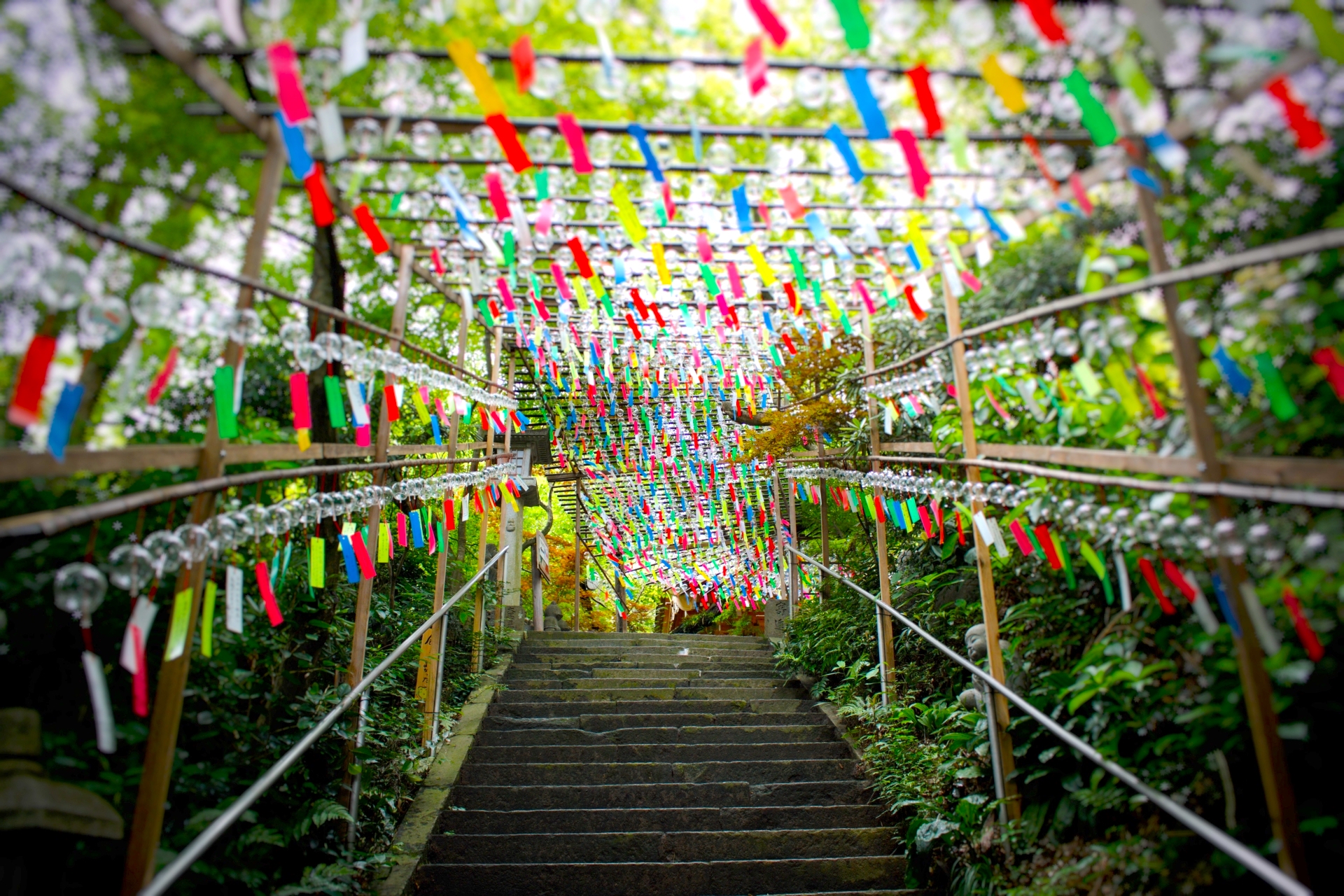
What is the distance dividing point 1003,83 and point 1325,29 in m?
0.55

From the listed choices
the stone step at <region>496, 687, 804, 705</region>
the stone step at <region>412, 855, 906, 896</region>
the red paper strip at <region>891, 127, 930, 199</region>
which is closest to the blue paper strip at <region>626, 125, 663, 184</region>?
the red paper strip at <region>891, 127, 930, 199</region>

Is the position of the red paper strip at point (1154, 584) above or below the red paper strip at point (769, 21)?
below

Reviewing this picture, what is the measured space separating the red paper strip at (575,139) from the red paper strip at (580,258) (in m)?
0.80

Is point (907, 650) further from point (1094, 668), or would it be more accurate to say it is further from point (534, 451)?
point (534, 451)

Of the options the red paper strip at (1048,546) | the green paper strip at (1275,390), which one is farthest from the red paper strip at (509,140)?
the red paper strip at (1048,546)

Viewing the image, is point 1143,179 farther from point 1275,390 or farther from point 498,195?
point 498,195

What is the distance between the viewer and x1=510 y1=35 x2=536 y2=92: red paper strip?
1.71 meters

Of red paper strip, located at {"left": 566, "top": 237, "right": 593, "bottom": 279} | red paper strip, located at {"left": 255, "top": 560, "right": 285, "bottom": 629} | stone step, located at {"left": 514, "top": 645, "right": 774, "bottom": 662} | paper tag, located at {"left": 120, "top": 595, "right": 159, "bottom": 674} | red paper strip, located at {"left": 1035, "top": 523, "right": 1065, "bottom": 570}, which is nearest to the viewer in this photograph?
paper tag, located at {"left": 120, "top": 595, "right": 159, "bottom": 674}

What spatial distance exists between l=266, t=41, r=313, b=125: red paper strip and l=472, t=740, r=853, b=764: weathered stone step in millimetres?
3259

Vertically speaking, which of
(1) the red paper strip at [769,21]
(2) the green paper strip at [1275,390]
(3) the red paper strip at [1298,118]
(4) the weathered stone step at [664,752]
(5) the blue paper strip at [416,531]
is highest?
(1) the red paper strip at [769,21]

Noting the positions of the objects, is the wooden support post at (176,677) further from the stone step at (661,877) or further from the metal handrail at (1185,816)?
the metal handrail at (1185,816)

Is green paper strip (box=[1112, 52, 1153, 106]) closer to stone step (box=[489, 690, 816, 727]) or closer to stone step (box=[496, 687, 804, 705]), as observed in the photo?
stone step (box=[489, 690, 816, 727])

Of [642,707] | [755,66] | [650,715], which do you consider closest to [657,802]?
[650,715]

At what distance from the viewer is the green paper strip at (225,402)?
1.89m
